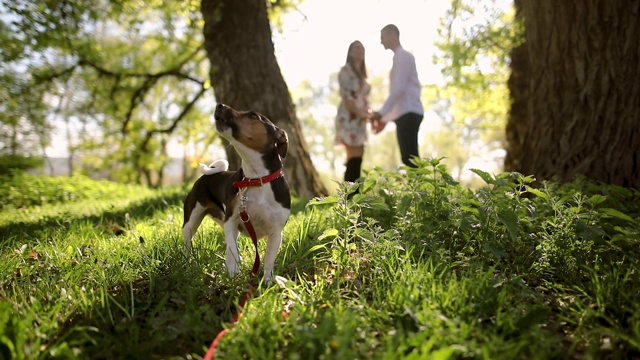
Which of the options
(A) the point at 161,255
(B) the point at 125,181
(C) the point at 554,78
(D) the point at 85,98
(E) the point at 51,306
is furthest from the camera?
(B) the point at 125,181

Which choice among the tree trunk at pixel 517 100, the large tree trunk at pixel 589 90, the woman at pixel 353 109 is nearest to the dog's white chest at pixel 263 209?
the woman at pixel 353 109

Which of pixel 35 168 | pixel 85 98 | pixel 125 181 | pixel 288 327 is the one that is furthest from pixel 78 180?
pixel 288 327

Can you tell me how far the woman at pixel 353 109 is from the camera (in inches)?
231

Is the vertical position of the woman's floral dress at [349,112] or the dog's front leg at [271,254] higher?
the woman's floral dress at [349,112]

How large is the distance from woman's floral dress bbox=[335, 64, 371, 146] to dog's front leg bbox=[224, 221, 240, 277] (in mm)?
3410

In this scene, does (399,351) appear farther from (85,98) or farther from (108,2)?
(85,98)

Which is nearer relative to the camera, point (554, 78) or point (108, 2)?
point (554, 78)

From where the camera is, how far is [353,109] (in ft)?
19.5

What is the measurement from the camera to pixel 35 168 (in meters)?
10.7

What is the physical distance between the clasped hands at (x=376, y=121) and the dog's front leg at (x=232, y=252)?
3.35m

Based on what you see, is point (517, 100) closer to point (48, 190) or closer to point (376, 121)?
point (376, 121)

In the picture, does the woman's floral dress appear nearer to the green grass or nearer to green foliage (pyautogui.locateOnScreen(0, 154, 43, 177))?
the green grass

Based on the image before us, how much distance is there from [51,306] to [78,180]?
1039 cm

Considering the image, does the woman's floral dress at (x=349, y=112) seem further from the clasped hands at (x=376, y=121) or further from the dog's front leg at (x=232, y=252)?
the dog's front leg at (x=232, y=252)
